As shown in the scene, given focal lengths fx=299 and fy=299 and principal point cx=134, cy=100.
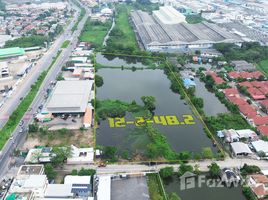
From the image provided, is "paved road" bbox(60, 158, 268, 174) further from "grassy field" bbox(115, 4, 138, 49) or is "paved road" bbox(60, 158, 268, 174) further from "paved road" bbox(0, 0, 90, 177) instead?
"grassy field" bbox(115, 4, 138, 49)

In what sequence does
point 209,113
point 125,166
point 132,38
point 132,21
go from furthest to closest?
point 132,21, point 132,38, point 209,113, point 125,166

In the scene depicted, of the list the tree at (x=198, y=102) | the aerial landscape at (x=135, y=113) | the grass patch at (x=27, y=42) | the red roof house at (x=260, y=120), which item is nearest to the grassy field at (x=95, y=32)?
the aerial landscape at (x=135, y=113)

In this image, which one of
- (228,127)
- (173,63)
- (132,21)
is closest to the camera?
(228,127)

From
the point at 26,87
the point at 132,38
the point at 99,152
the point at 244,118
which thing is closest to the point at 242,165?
the point at 244,118

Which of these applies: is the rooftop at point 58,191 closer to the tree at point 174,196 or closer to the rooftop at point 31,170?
the rooftop at point 31,170

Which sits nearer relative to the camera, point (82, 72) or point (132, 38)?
point (82, 72)

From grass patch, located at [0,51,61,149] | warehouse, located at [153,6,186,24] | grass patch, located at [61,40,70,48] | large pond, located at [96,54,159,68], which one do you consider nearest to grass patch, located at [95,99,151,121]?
grass patch, located at [0,51,61,149]

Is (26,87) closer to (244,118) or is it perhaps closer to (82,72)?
(82,72)
